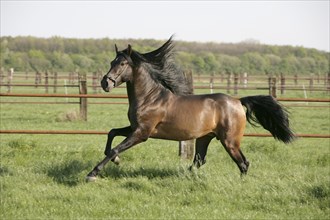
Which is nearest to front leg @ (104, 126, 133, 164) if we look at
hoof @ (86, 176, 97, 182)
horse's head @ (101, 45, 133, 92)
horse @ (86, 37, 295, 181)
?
horse @ (86, 37, 295, 181)

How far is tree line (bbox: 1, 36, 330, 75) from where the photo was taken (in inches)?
2566

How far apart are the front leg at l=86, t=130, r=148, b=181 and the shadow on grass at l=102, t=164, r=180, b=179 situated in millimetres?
351

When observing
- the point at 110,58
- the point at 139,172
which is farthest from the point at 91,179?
the point at 110,58

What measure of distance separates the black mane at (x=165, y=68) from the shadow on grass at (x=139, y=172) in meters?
1.18

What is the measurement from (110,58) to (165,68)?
61.6 meters

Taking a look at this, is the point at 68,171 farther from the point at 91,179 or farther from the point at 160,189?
the point at 160,189

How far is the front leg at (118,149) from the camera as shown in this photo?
6.60m

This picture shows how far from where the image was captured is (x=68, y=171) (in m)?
7.27

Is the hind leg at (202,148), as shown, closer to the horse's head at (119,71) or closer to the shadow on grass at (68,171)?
the horse's head at (119,71)

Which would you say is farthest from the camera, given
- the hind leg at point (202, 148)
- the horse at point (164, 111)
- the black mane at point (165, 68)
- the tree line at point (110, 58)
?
the tree line at point (110, 58)

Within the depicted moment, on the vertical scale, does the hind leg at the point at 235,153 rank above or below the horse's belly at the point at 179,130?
below

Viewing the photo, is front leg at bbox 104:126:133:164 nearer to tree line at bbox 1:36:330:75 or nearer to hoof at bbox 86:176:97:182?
hoof at bbox 86:176:97:182

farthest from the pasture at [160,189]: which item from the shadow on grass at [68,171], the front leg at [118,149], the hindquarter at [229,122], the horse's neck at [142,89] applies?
the horse's neck at [142,89]

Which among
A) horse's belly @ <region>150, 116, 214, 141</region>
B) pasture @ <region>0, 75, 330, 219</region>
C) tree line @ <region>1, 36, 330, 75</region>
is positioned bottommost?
pasture @ <region>0, 75, 330, 219</region>
